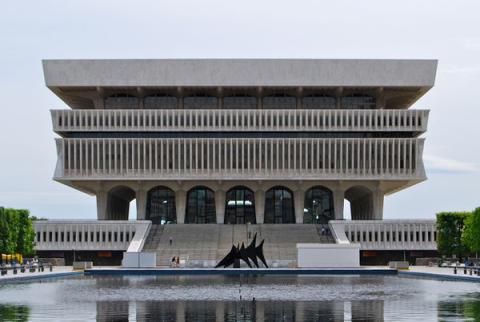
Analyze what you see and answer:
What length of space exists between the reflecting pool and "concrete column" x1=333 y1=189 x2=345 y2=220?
43043 mm

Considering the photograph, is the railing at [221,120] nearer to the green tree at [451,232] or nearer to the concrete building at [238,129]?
the concrete building at [238,129]

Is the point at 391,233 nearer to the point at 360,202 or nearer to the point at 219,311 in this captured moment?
the point at 360,202

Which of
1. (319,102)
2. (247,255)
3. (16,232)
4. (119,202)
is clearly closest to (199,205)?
(119,202)

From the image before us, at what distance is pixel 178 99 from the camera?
103m

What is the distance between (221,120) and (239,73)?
544 centimetres

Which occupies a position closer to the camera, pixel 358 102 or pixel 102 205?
pixel 102 205

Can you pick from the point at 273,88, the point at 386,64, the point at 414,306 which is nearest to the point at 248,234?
the point at 273,88

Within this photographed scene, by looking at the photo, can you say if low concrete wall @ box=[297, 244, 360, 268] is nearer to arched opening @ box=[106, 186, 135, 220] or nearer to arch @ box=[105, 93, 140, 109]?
arched opening @ box=[106, 186, 135, 220]

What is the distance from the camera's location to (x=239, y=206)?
10456cm

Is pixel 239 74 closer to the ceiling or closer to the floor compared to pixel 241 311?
closer to the ceiling

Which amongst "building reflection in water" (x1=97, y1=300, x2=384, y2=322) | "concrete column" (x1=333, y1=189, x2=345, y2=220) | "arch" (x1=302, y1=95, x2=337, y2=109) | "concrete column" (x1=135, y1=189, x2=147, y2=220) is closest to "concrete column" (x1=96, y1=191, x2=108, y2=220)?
"concrete column" (x1=135, y1=189, x2=147, y2=220)

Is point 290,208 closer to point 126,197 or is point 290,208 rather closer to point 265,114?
point 265,114

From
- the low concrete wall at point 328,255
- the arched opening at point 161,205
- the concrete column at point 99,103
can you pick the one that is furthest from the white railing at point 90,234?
the low concrete wall at point 328,255

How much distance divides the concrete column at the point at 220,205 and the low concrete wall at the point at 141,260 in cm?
2221
